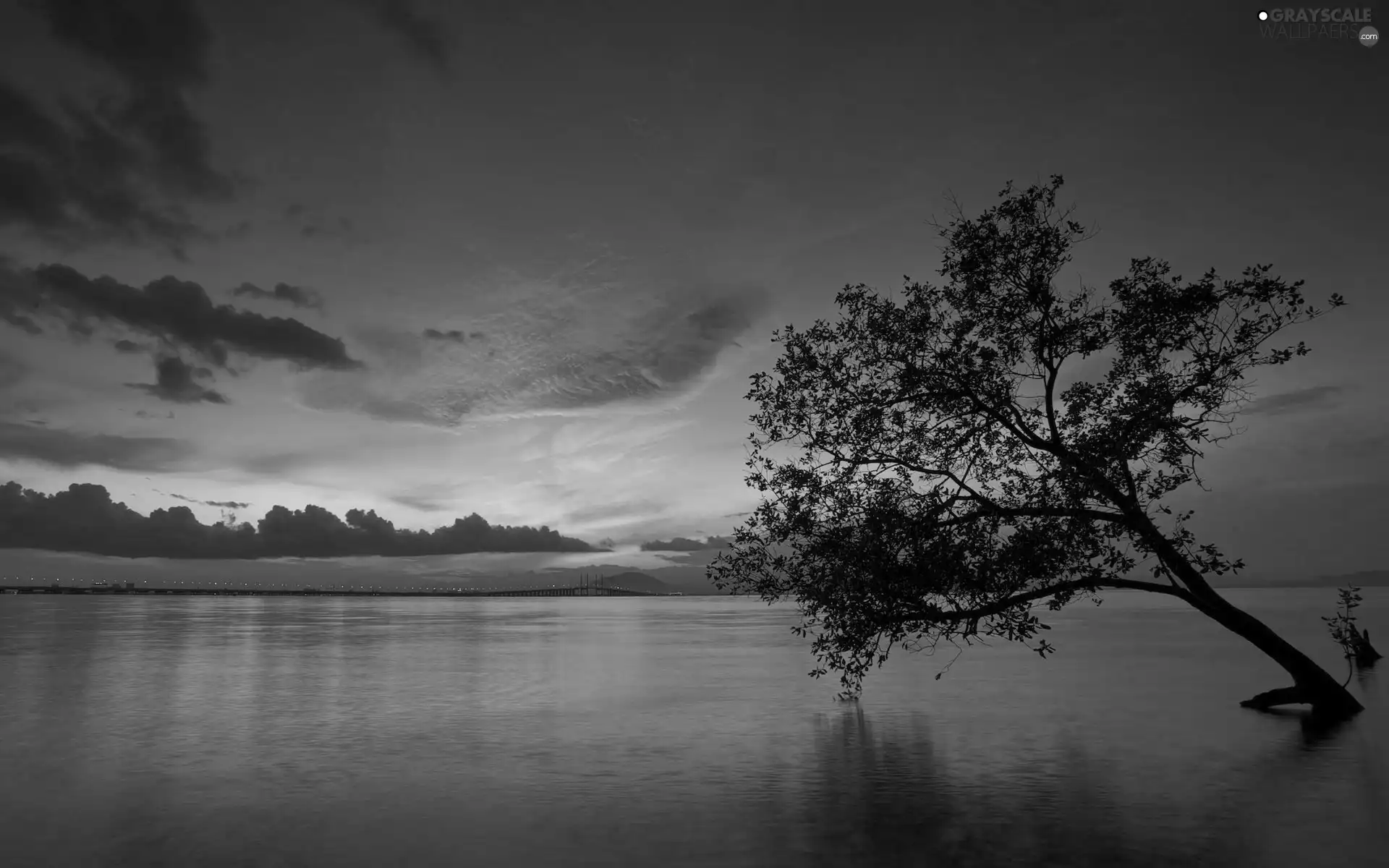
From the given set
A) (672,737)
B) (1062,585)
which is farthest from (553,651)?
(1062,585)

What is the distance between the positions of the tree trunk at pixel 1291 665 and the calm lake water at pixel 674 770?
0.95 m

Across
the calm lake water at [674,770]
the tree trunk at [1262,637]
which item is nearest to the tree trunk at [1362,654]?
the calm lake water at [674,770]

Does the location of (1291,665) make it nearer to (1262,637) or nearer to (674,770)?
(1262,637)

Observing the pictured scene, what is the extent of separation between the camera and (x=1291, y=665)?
2867cm

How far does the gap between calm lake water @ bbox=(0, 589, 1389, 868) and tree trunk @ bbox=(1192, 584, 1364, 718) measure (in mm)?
946

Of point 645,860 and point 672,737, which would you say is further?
point 672,737

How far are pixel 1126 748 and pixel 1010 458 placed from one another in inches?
396

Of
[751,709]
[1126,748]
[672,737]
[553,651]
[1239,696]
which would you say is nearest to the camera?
[1126,748]

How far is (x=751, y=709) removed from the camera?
36.0m

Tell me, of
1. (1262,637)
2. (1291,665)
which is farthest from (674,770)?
(1291,665)

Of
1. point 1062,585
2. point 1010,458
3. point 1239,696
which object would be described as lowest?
point 1239,696

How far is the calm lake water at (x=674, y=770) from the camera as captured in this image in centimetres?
1688

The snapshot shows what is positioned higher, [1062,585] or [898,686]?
[1062,585]

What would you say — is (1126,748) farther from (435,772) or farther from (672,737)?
(435,772)
